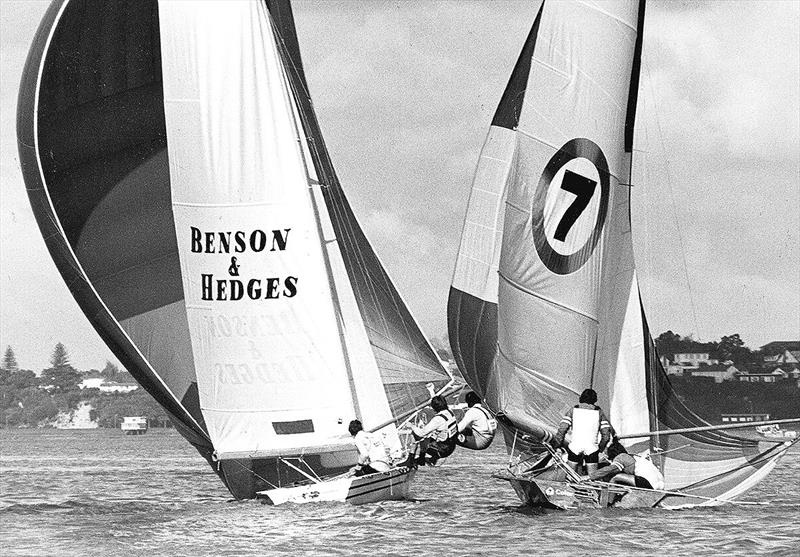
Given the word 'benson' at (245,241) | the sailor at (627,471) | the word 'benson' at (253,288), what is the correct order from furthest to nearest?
1. the word 'benson' at (253,288)
2. the word 'benson' at (245,241)
3. the sailor at (627,471)

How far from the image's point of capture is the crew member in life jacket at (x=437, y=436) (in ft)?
77.0

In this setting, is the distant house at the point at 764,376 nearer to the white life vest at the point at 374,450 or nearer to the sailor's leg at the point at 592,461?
the white life vest at the point at 374,450

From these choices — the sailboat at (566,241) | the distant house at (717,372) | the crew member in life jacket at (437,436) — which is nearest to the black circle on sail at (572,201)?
the sailboat at (566,241)

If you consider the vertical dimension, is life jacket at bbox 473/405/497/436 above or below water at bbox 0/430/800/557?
above

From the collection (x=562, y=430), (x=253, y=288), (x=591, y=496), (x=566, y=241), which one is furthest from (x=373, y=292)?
(x=591, y=496)

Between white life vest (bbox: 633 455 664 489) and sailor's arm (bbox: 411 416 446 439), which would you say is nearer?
white life vest (bbox: 633 455 664 489)

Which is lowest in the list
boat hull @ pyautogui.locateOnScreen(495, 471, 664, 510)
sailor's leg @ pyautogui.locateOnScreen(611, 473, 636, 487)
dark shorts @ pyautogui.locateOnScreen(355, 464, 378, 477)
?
boat hull @ pyautogui.locateOnScreen(495, 471, 664, 510)

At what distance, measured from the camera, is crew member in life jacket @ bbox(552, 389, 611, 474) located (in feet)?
67.0

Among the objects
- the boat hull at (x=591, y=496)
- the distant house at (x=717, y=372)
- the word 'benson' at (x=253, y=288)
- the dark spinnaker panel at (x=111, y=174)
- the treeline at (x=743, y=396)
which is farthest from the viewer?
the treeline at (x=743, y=396)

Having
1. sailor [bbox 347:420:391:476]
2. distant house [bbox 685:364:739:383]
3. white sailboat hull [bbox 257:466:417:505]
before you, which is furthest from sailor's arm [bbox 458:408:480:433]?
distant house [bbox 685:364:739:383]

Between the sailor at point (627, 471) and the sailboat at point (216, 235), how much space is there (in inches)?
156

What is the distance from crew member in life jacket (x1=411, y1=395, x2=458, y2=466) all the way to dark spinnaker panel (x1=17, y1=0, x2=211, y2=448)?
421 centimetres

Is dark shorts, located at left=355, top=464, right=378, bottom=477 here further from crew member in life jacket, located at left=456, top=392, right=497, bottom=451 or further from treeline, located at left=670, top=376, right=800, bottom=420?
treeline, located at left=670, top=376, right=800, bottom=420

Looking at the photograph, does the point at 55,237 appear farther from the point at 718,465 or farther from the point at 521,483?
the point at 718,465
